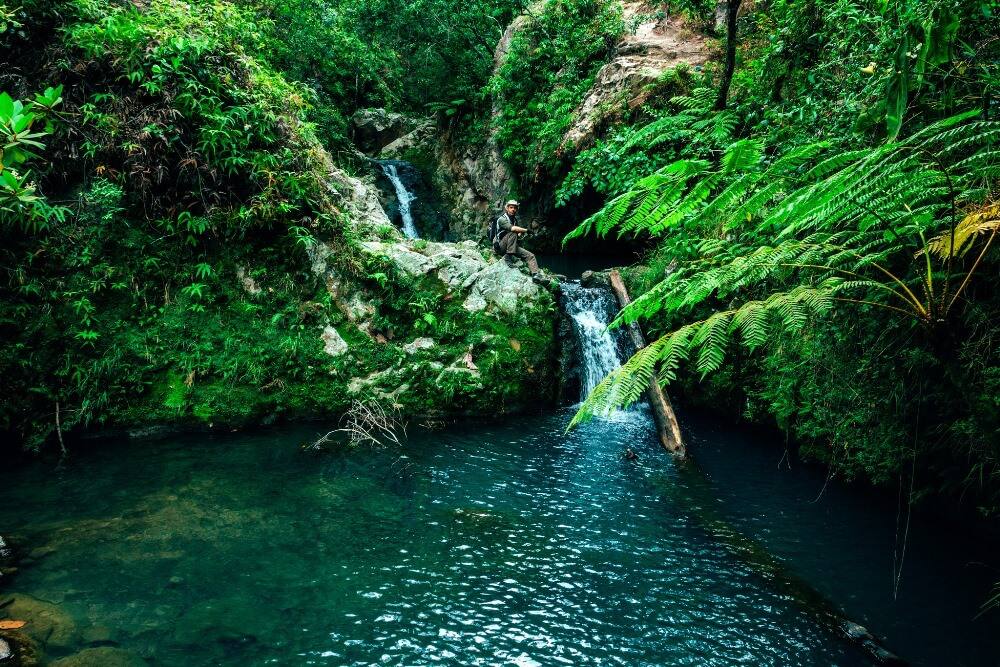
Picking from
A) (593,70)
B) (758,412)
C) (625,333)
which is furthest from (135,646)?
(593,70)

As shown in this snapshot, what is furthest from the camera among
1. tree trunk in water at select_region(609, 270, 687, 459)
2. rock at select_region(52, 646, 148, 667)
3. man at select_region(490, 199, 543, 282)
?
man at select_region(490, 199, 543, 282)

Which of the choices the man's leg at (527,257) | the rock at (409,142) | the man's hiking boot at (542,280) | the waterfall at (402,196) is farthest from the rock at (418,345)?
the rock at (409,142)

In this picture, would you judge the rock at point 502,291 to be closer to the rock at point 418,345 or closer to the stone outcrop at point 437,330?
the stone outcrop at point 437,330

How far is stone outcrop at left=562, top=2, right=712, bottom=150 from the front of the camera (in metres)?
14.0

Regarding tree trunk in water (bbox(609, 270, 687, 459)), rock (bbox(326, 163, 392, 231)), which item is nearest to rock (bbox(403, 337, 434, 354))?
rock (bbox(326, 163, 392, 231))

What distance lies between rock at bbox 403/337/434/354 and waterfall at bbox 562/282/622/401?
2.81 m

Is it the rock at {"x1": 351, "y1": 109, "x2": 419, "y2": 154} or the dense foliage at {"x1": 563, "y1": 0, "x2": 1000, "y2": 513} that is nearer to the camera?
the dense foliage at {"x1": 563, "y1": 0, "x2": 1000, "y2": 513}

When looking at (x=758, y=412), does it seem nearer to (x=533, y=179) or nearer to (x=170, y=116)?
(x=170, y=116)

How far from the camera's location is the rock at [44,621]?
11.8 ft

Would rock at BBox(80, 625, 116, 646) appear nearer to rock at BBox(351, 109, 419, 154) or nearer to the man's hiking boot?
the man's hiking boot

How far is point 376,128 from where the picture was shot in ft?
80.8

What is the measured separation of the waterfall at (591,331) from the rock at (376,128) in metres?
17.5

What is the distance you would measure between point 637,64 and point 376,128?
14283 millimetres

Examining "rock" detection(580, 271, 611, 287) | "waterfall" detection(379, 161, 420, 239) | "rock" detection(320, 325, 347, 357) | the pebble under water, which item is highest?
"waterfall" detection(379, 161, 420, 239)
